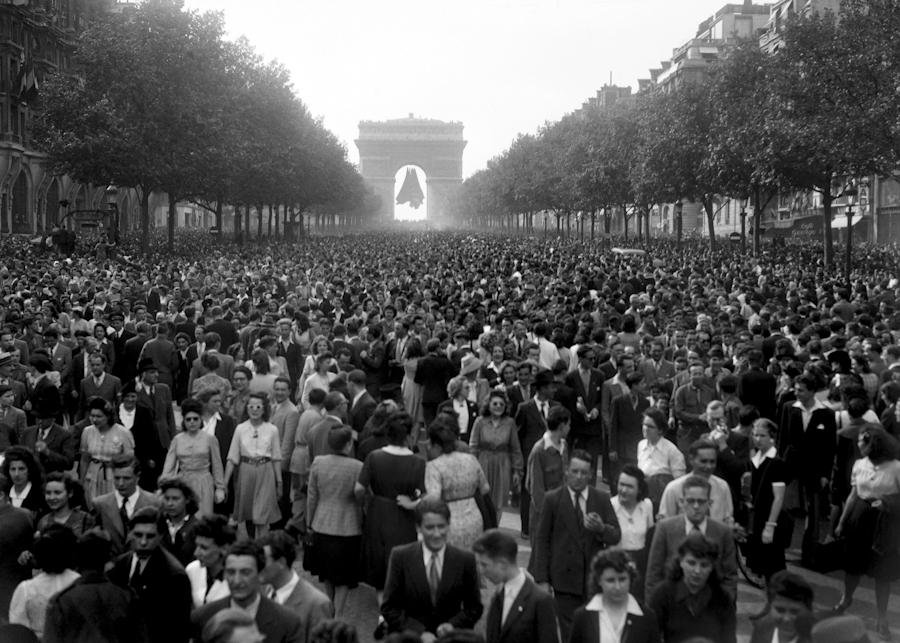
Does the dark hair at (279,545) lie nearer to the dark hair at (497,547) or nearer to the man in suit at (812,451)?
the dark hair at (497,547)

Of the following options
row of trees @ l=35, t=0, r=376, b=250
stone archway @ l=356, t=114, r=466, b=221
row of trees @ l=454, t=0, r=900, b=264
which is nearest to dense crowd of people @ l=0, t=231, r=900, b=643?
row of trees @ l=454, t=0, r=900, b=264

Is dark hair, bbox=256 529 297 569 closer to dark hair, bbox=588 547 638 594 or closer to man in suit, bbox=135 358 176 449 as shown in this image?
dark hair, bbox=588 547 638 594

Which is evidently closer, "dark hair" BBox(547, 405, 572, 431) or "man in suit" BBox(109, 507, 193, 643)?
"man in suit" BBox(109, 507, 193, 643)

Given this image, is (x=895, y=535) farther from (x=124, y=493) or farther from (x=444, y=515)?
(x=124, y=493)

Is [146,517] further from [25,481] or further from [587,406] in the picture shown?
[587,406]

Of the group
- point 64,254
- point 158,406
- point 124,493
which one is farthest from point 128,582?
point 64,254

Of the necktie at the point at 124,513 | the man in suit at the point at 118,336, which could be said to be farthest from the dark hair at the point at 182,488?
the man in suit at the point at 118,336
